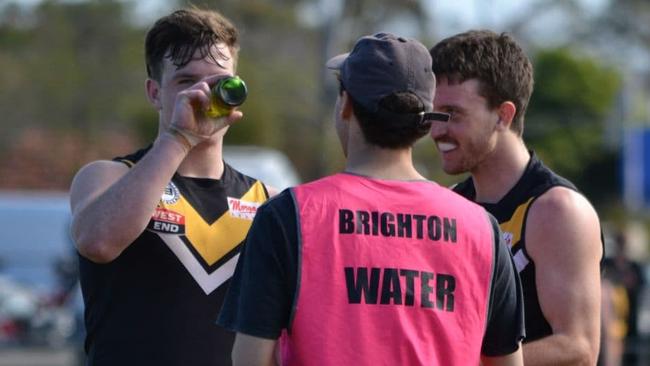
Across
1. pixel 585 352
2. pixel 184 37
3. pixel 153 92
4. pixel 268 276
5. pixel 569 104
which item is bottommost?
pixel 585 352

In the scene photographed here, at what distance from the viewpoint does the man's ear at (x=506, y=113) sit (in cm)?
487

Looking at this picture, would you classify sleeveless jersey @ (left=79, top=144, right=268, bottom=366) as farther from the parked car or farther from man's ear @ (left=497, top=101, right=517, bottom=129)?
the parked car

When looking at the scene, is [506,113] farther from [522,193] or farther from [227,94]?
[227,94]

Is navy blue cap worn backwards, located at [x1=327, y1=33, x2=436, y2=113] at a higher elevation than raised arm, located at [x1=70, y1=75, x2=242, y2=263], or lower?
Result: higher

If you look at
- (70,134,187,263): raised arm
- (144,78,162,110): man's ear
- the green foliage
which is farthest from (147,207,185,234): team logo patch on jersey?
the green foliage

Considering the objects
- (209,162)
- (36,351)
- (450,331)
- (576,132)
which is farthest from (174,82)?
(576,132)

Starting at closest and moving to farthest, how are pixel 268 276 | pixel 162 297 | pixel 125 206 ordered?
pixel 268 276, pixel 125 206, pixel 162 297

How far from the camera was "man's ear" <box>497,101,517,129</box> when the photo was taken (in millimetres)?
4871

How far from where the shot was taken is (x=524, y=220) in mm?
4730

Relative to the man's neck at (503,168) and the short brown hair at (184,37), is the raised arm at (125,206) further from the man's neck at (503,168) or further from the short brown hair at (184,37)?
the man's neck at (503,168)

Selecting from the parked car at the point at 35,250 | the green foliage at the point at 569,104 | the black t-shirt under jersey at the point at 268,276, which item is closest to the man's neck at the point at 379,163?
the black t-shirt under jersey at the point at 268,276

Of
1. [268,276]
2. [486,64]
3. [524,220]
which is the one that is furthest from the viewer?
[486,64]

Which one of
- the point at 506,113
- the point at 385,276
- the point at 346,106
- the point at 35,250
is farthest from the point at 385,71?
the point at 35,250

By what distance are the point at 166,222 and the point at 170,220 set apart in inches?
0.7
